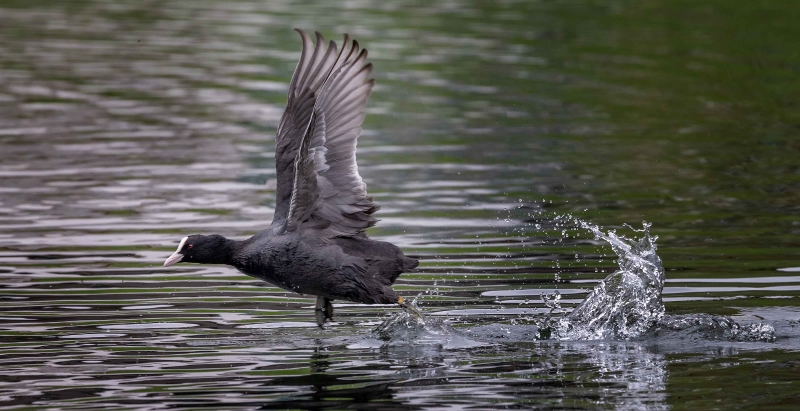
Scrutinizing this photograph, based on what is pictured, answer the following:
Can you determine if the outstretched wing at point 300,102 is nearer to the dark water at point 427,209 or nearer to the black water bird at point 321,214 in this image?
the black water bird at point 321,214

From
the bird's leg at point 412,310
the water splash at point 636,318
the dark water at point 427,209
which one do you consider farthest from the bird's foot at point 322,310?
the water splash at point 636,318

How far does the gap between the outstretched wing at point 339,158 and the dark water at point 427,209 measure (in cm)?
62

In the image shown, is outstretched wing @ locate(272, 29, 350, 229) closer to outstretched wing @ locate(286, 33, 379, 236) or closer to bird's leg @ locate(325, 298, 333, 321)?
outstretched wing @ locate(286, 33, 379, 236)

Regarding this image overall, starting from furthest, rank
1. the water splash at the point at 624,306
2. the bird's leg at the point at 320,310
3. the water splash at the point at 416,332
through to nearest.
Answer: the bird's leg at the point at 320,310 → the water splash at the point at 624,306 → the water splash at the point at 416,332

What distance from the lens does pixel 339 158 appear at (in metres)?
7.02

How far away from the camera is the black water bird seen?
22.1 ft

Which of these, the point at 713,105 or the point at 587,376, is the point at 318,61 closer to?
the point at 587,376

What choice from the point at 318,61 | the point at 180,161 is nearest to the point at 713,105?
the point at 180,161

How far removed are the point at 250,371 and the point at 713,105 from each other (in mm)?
11310

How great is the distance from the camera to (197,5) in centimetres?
3012

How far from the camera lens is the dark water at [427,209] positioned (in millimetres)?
5984

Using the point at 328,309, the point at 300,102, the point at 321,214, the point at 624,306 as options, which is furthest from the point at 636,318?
the point at 300,102

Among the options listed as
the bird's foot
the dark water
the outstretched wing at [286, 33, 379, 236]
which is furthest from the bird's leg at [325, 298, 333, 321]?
the outstretched wing at [286, 33, 379, 236]

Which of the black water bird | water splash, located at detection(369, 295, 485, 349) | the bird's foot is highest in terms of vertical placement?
the black water bird
